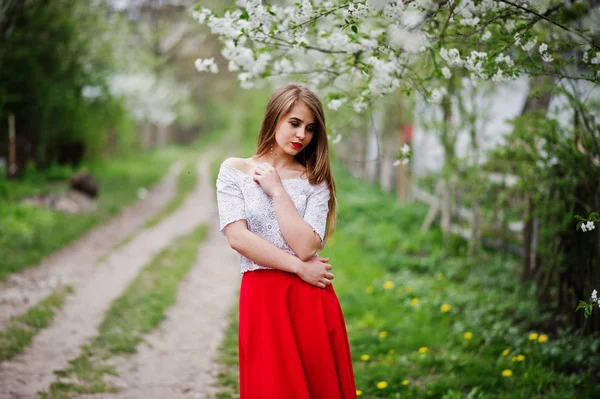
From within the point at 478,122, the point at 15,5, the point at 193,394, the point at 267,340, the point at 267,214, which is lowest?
the point at 193,394

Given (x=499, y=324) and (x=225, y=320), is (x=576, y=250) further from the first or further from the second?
(x=225, y=320)

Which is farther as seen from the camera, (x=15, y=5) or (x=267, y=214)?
(x=15, y=5)

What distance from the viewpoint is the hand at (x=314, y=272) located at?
2539 millimetres

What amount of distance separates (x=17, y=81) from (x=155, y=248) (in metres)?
6.50

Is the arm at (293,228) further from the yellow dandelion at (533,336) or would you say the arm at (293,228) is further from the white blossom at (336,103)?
the yellow dandelion at (533,336)

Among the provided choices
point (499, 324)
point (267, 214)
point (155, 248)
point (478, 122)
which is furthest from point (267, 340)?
point (155, 248)

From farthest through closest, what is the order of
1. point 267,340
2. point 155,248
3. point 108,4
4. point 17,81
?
point 108,4 → point 17,81 → point 155,248 → point 267,340

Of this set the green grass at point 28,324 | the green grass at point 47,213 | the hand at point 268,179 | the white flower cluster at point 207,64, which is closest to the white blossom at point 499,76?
the hand at point 268,179

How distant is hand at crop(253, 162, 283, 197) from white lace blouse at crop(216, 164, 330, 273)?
0.05m

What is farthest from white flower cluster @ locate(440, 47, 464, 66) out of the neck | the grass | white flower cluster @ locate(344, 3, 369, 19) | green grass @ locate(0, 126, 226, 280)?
green grass @ locate(0, 126, 226, 280)

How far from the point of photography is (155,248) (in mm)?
9883

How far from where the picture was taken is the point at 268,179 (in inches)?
101

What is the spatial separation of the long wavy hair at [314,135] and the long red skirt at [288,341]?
36 centimetres

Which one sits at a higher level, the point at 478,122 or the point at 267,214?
the point at 478,122
